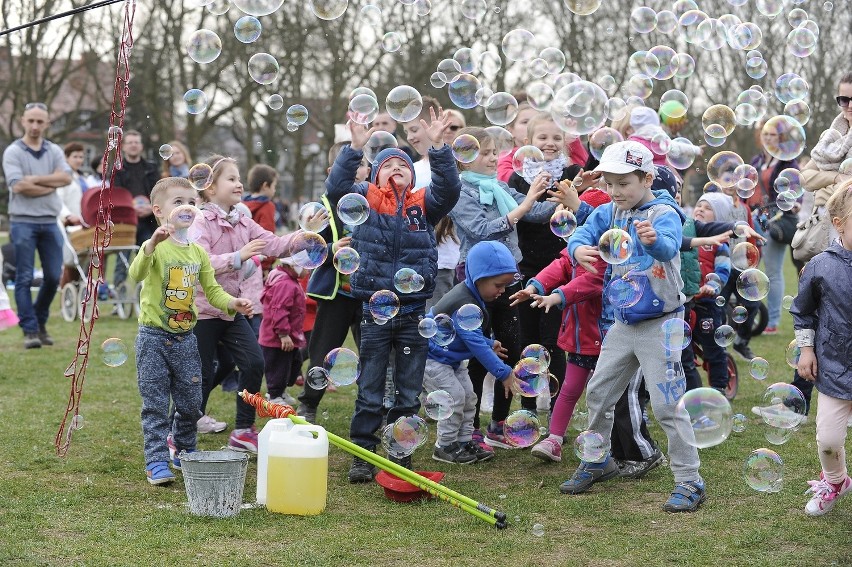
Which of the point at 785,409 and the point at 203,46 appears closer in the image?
the point at 785,409

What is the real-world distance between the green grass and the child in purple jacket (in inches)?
33.6

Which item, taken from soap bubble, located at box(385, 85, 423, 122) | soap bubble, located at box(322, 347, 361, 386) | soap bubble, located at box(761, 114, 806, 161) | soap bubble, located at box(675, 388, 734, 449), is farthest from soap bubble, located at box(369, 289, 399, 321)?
soap bubble, located at box(761, 114, 806, 161)

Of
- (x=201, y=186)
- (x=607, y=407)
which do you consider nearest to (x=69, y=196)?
(x=201, y=186)

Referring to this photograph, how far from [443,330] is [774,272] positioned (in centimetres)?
681

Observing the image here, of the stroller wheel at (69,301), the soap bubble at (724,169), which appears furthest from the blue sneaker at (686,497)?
the stroller wheel at (69,301)

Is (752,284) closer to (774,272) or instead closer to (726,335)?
(726,335)

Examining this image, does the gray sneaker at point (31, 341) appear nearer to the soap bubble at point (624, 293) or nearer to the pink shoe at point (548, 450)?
the pink shoe at point (548, 450)

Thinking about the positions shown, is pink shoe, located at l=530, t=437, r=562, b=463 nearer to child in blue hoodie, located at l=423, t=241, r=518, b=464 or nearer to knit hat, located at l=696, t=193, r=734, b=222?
child in blue hoodie, located at l=423, t=241, r=518, b=464

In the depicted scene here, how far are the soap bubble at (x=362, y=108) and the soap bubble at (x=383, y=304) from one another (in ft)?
2.85

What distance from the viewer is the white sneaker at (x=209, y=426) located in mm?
6328

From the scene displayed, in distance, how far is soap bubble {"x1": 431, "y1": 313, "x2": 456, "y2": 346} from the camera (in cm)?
537

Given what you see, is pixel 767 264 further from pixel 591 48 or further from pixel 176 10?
pixel 176 10

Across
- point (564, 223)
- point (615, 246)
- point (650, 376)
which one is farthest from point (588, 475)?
point (564, 223)

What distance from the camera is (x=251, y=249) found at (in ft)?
17.8
